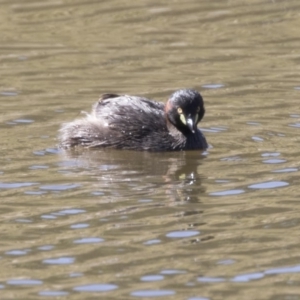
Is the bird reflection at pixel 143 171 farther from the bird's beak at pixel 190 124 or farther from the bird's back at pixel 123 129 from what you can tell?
the bird's beak at pixel 190 124

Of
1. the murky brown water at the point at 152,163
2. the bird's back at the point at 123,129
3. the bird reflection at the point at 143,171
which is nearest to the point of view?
the murky brown water at the point at 152,163

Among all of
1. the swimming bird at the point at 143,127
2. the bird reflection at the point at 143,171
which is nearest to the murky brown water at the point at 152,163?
the bird reflection at the point at 143,171

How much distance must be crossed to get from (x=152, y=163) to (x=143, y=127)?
24.9 inches

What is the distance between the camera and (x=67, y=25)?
17.2 metres

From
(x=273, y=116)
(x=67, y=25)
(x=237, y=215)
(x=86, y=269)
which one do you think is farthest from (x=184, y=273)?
(x=67, y=25)

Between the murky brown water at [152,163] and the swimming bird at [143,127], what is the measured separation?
5.6 inches

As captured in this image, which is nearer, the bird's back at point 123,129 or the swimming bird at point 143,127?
the swimming bird at point 143,127

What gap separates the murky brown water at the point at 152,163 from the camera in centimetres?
764

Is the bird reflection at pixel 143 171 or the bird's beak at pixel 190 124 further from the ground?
the bird's beak at pixel 190 124

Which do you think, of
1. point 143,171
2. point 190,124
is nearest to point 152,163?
point 143,171

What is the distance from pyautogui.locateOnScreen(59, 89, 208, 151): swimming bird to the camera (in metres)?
11.5

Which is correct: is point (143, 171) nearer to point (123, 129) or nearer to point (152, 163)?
point (152, 163)

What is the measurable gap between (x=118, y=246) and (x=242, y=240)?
840 mm

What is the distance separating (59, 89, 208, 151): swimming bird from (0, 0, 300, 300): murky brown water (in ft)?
0.47
